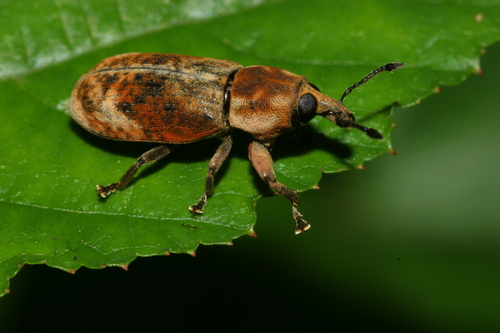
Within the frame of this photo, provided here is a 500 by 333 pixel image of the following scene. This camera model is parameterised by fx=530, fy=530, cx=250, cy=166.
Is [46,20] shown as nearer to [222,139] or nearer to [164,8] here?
[164,8]

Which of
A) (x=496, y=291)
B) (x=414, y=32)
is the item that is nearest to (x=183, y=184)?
(x=414, y=32)

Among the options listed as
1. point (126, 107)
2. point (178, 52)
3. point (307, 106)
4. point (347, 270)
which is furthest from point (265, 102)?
point (347, 270)

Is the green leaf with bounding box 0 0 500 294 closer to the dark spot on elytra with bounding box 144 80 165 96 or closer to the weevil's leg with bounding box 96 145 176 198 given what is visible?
the weevil's leg with bounding box 96 145 176 198

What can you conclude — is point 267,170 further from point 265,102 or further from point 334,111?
point 334,111

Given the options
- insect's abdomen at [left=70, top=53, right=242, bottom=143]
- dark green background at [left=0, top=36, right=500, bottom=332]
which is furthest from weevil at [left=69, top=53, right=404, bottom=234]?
dark green background at [left=0, top=36, right=500, bottom=332]

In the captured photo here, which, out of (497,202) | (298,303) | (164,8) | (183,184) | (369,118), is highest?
(164,8)

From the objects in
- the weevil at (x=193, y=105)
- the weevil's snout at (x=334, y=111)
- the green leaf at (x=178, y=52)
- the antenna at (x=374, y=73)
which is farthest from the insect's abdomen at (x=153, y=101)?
the antenna at (x=374, y=73)
